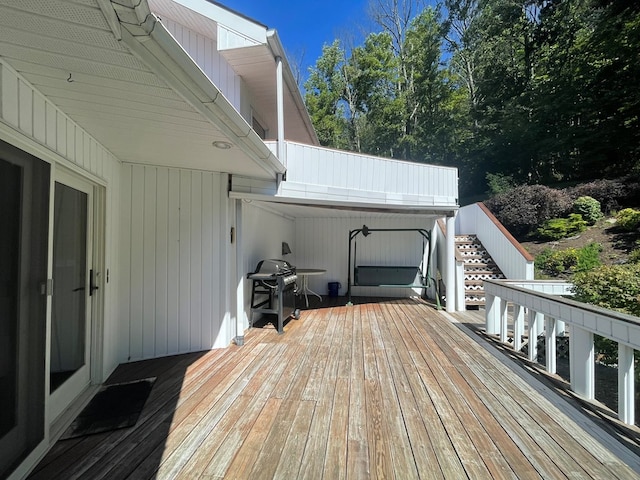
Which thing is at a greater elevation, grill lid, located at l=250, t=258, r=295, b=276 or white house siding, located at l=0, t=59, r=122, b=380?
white house siding, located at l=0, t=59, r=122, b=380

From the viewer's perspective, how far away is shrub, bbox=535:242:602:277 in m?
6.43

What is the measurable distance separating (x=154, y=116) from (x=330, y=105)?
17.6 meters

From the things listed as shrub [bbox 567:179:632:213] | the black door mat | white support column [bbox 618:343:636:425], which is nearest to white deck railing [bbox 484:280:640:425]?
white support column [bbox 618:343:636:425]

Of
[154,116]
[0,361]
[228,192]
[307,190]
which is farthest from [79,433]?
[307,190]

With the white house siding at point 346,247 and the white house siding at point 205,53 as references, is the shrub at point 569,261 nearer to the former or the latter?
the white house siding at point 346,247

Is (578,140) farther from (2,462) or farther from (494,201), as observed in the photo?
(2,462)

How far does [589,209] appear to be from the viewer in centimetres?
827

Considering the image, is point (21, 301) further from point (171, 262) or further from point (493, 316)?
point (493, 316)

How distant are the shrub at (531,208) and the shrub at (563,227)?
37 cm

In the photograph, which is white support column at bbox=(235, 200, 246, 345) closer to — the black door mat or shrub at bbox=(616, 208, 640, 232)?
the black door mat

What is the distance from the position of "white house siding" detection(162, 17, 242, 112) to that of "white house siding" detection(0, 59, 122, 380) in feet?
7.29

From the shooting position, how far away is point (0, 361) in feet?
5.10

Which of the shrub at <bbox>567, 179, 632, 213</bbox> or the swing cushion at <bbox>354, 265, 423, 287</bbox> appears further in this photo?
the shrub at <bbox>567, 179, 632, 213</bbox>

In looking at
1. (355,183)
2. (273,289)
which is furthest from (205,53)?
(273,289)
